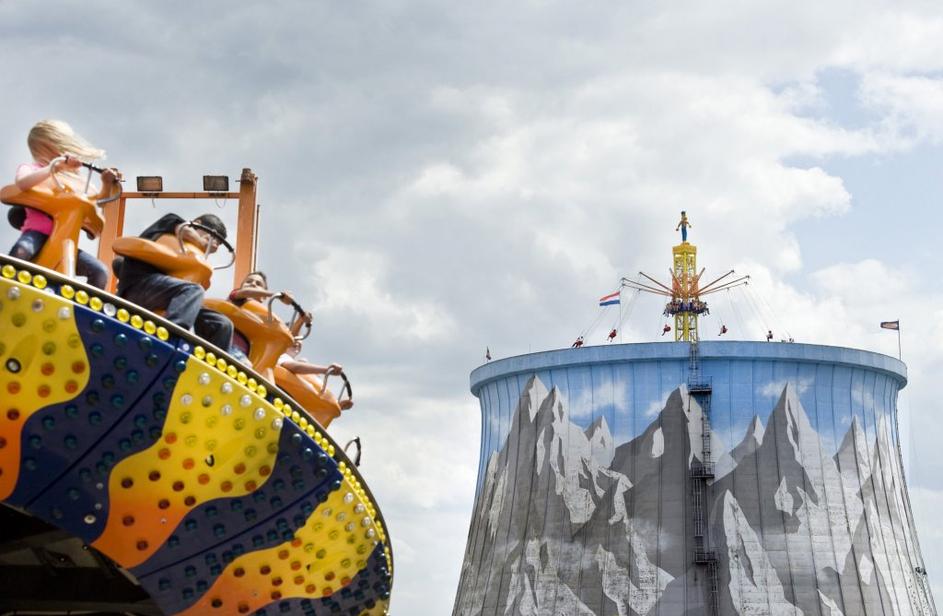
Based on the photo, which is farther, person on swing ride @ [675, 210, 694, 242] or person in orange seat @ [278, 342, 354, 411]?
person on swing ride @ [675, 210, 694, 242]

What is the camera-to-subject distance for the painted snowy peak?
33.3 meters

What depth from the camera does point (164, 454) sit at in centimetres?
826

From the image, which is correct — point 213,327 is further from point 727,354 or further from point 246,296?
point 727,354

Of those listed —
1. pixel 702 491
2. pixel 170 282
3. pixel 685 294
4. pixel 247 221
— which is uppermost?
pixel 685 294

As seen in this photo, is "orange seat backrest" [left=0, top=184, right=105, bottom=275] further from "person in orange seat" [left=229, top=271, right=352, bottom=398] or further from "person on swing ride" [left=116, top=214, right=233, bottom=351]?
"person in orange seat" [left=229, top=271, right=352, bottom=398]

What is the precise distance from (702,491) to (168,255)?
27809mm

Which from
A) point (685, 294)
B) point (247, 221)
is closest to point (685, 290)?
point (685, 294)

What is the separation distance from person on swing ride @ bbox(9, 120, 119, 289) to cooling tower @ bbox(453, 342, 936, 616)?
27148mm

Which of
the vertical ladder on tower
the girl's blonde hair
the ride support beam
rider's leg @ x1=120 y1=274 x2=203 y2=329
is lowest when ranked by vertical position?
rider's leg @ x1=120 y1=274 x2=203 y2=329

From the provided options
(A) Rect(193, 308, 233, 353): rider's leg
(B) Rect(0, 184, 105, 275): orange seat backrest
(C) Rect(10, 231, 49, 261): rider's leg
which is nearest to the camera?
(C) Rect(10, 231, 49, 261): rider's leg

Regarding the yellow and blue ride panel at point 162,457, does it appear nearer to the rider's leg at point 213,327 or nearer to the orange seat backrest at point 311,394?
the rider's leg at point 213,327

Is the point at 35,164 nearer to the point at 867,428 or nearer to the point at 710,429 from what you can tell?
the point at 710,429

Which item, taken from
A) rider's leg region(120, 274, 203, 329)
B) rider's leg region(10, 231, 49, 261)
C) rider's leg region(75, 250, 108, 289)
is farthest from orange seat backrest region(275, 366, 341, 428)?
rider's leg region(10, 231, 49, 261)

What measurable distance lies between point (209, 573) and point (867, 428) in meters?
30.1
